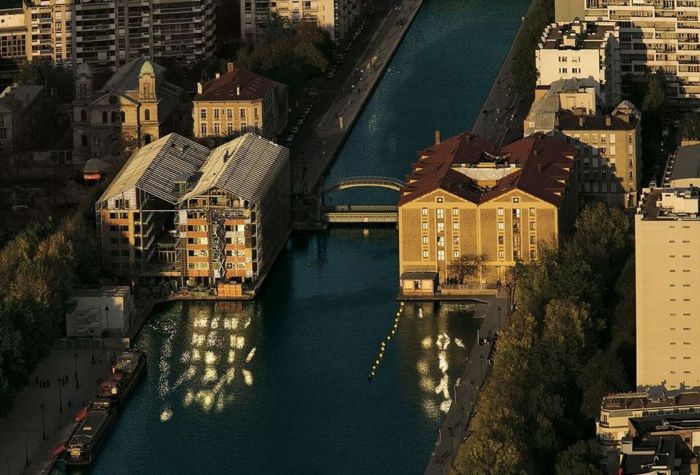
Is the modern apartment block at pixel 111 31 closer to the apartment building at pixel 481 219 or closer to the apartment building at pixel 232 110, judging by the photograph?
the apartment building at pixel 232 110

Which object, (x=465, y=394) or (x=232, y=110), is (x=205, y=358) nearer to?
(x=465, y=394)

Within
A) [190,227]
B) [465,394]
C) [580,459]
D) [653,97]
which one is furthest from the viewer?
[653,97]

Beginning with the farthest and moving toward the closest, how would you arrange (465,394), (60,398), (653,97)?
(653,97) → (60,398) → (465,394)

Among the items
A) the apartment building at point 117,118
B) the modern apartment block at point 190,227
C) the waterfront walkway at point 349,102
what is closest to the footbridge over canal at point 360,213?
the waterfront walkway at point 349,102

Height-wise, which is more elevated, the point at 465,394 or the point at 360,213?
the point at 360,213

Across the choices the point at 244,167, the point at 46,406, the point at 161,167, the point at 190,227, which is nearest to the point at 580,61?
the point at 244,167

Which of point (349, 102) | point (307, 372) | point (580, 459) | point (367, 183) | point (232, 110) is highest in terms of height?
point (232, 110)

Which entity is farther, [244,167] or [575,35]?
[575,35]
